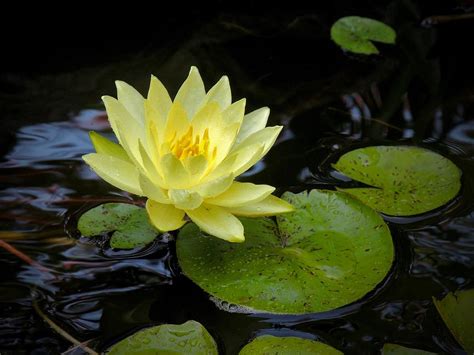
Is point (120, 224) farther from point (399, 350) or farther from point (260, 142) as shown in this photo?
point (399, 350)

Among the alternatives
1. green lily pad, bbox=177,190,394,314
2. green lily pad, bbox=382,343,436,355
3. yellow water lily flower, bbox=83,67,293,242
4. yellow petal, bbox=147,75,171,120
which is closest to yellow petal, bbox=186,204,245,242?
yellow water lily flower, bbox=83,67,293,242

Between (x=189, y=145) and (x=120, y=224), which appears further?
(x=120, y=224)

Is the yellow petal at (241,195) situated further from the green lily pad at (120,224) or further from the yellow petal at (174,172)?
the green lily pad at (120,224)

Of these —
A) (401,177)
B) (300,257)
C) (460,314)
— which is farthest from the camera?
(401,177)

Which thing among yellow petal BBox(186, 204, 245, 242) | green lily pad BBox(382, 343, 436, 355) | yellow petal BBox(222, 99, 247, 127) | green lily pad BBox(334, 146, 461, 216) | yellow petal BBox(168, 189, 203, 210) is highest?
yellow petal BBox(222, 99, 247, 127)

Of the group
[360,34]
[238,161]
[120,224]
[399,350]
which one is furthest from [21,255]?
[360,34]

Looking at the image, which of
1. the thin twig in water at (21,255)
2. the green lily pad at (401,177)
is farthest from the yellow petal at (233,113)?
the thin twig in water at (21,255)

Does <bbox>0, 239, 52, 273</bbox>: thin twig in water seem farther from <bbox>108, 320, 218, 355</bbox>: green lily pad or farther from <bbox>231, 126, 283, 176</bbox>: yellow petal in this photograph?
<bbox>231, 126, 283, 176</bbox>: yellow petal

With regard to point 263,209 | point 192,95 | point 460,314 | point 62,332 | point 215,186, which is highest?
point 192,95
